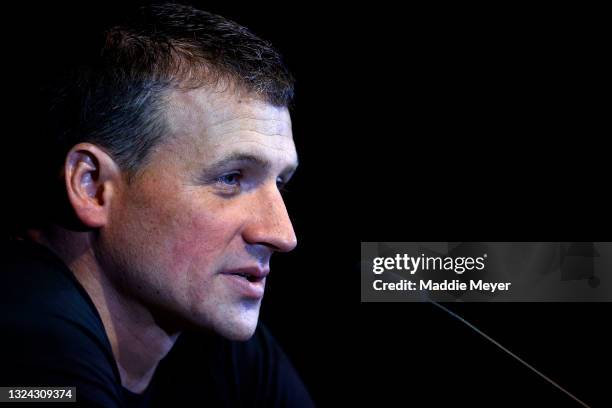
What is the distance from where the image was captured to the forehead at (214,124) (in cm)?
143

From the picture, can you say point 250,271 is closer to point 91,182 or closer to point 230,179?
point 230,179

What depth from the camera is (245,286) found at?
1492 millimetres

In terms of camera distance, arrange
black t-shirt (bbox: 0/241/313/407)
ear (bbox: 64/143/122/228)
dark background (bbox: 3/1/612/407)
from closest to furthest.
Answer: black t-shirt (bbox: 0/241/313/407) < ear (bbox: 64/143/122/228) < dark background (bbox: 3/1/612/407)

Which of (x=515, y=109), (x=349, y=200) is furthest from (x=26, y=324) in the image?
(x=515, y=109)

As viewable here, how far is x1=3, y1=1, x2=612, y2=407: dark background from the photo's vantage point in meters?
2.18

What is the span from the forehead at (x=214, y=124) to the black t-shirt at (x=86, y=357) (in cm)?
47

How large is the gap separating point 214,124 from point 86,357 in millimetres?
639

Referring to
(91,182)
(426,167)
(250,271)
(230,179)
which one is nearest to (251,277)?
(250,271)

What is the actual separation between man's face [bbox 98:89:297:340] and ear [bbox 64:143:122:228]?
28mm

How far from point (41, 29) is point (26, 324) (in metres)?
0.95

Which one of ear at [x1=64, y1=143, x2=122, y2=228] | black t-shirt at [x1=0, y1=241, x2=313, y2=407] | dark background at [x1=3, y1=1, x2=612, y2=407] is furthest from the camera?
dark background at [x1=3, y1=1, x2=612, y2=407]

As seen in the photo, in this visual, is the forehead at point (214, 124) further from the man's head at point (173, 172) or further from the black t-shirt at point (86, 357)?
the black t-shirt at point (86, 357)

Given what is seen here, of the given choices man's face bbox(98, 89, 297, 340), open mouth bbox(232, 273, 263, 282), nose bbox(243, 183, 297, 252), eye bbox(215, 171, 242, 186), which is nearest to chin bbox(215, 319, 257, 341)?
man's face bbox(98, 89, 297, 340)

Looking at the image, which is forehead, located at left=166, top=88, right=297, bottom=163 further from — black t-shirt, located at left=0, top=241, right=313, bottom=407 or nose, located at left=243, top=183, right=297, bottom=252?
black t-shirt, located at left=0, top=241, right=313, bottom=407
